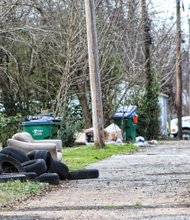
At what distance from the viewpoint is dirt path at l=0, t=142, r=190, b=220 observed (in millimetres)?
8953

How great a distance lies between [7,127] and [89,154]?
14.7 ft

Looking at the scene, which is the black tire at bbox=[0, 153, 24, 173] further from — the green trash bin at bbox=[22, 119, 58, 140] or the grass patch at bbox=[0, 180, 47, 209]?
the green trash bin at bbox=[22, 119, 58, 140]

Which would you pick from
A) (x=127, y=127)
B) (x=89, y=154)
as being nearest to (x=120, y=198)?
(x=89, y=154)

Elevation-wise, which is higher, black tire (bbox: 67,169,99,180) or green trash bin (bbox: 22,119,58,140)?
green trash bin (bbox: 22,119,58,140)

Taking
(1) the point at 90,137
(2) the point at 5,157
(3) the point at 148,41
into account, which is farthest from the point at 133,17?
(2) the point at 5,157

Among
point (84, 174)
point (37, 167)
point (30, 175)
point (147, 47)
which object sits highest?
point (147, 47)

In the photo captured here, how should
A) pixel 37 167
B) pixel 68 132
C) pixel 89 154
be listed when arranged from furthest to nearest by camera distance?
pixel 68 132
pixel 89 154
pixel 37 167

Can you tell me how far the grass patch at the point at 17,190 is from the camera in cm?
1034

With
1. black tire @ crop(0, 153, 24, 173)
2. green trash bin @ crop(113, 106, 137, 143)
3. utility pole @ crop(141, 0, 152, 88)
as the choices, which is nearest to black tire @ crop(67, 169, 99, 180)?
black tire @ crop(0, 153, 24, 173)

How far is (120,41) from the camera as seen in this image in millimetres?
30750

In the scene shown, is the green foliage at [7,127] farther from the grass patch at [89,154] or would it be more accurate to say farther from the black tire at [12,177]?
the black tire at [12,177]

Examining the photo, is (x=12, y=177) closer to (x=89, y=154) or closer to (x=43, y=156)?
(x=43, y=156)

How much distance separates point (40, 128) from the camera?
24.1 m

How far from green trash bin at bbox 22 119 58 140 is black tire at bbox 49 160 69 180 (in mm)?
10171
